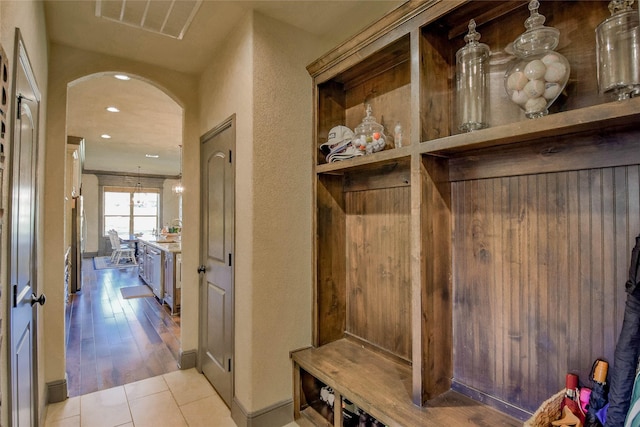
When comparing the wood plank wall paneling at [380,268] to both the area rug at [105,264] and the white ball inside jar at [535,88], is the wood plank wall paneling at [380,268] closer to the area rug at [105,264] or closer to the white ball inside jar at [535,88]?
the white ball inside jar at [535,88]

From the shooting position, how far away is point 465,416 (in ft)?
4.87

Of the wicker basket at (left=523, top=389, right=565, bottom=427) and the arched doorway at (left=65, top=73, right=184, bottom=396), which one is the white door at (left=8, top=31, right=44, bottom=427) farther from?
the wicker basket at (left=523, top=389, right=565, bottom=427)

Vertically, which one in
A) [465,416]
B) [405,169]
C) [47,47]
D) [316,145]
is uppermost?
[47,47]

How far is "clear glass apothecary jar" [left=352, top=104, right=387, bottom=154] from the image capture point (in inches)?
78.0

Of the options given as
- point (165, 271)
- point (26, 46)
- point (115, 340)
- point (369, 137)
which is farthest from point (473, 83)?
point (165, 271)

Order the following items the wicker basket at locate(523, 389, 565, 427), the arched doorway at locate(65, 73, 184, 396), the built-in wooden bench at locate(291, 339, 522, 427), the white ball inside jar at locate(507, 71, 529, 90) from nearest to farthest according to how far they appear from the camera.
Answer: the wicker basket at locate(523, 389, 565, 427) < the white ball inside jar at locate(507, 71, 529, 90) < the built-in wooden bench at locate(291, 339, 522, 427) < the arched doorway at locate(65, 73, 184, 396)

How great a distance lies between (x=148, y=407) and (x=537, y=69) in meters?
3.17

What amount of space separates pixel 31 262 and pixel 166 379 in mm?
1573

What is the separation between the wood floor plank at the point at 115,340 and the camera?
289 cm

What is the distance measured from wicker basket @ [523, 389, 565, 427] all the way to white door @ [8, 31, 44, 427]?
203 cm

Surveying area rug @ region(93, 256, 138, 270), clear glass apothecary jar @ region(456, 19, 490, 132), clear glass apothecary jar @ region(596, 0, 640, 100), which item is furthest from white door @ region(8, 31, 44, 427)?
area rug @ region(93, 256, 138, 270)

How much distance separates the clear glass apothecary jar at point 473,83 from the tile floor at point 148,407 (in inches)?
86.7

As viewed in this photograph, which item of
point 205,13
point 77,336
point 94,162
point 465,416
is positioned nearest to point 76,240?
point 77,336

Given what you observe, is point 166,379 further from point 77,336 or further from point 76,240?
point 76,240
